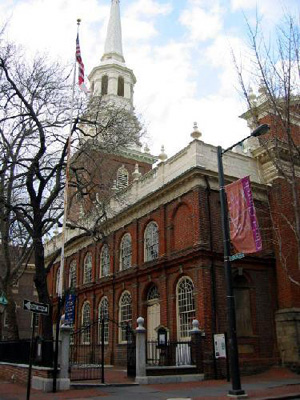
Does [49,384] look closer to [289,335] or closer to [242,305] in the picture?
[242,305]

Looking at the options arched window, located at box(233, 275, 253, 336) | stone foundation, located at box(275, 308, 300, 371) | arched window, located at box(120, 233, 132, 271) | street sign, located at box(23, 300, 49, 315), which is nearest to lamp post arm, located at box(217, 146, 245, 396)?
street sign, located at box(23, 300, 49, 315)

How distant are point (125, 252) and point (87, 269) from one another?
572 centimetres

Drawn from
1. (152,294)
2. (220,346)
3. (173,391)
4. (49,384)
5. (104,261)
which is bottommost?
(173,391)

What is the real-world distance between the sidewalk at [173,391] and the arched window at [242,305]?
3921 mm

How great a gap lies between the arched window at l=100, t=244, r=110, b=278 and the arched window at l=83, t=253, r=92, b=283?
1.84m

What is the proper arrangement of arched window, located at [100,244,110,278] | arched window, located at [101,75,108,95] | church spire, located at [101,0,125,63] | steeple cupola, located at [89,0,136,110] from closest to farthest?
arched window, located at [100,244,110,278]
steeple cupola, located at [89,0,136,110]
arched window, located at [101,75,108,95]
church spire, located at [101,0,125,63]

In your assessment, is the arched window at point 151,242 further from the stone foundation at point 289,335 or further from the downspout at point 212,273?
the stone foundation at point 289,335


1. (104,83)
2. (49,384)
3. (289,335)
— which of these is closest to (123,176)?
(104,83)

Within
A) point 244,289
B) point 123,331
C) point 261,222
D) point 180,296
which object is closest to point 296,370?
point 244,289

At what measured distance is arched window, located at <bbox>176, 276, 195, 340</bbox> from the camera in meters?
19.7

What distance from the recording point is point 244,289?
68.4 feet

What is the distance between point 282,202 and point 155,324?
891 centimetres

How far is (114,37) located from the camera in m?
40.2

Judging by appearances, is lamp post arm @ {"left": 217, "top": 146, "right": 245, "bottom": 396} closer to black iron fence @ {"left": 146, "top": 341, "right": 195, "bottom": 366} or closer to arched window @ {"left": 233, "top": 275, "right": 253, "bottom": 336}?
black iron fence @ {"left": 146, "top": 341, "right": 195, "bottom": 366}
